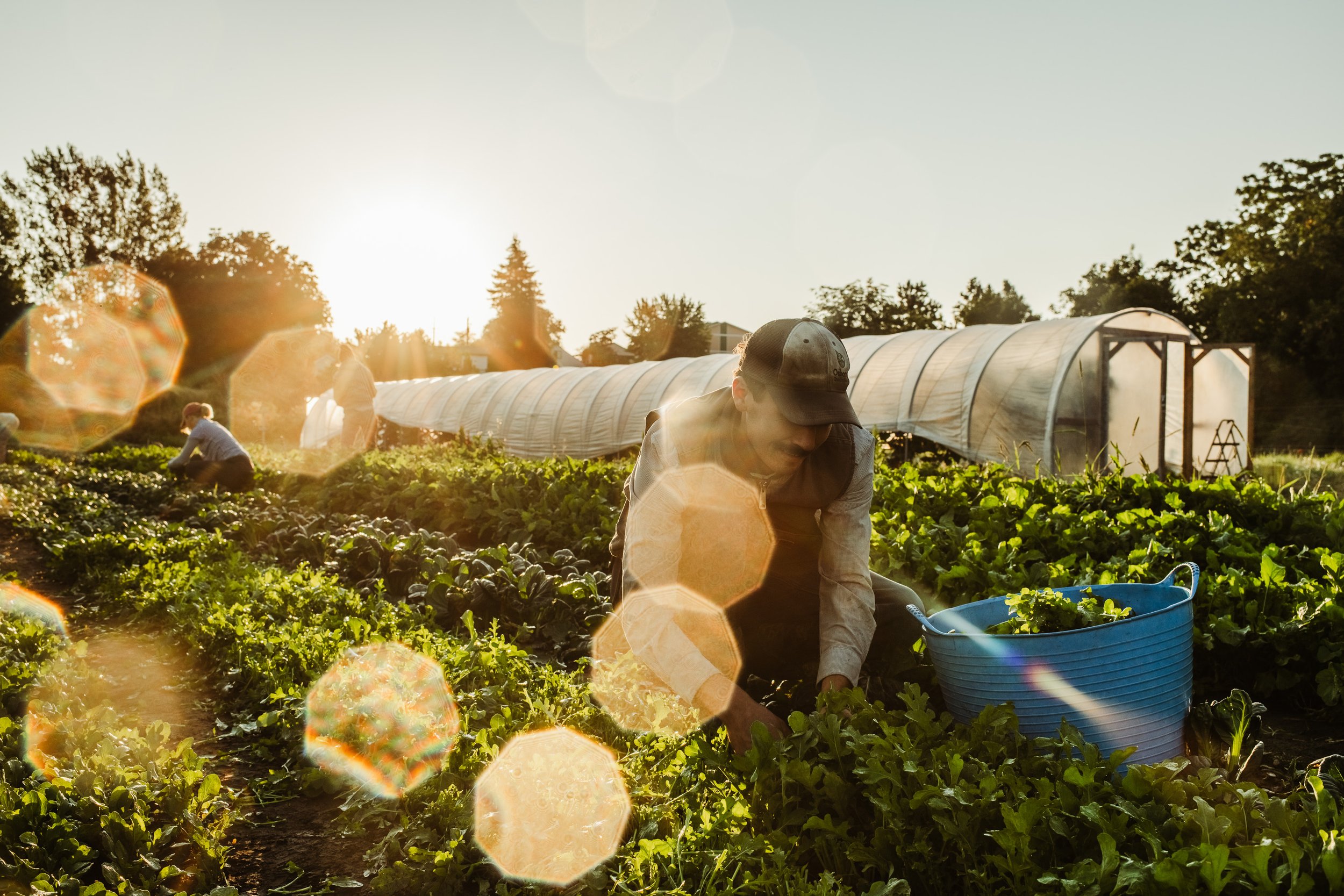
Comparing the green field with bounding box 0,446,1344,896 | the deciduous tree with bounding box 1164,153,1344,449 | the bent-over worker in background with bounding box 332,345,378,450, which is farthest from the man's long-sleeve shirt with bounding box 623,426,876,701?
the deciduous tree with bounding box 1164,153,1344,449

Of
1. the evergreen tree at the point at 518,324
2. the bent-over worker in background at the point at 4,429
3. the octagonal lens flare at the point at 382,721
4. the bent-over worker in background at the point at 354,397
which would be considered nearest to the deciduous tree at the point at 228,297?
the evergreen tree at the point at 518,324

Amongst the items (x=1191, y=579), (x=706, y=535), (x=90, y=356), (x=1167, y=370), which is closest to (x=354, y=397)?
(x=706, y=535)

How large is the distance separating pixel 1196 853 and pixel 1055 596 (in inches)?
33.5

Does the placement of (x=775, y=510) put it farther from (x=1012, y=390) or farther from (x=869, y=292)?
(x=869, y=292)

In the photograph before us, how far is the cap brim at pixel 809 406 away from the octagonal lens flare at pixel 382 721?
4.53 ft

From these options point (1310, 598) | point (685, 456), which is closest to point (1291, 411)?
point (1310, 598)

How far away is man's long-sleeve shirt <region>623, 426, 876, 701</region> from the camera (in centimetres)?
215

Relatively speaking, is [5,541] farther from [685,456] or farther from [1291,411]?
[1291,411]

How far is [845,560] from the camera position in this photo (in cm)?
237

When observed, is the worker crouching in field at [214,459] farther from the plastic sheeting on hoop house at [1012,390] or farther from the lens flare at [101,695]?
the lens flare at [101,695]

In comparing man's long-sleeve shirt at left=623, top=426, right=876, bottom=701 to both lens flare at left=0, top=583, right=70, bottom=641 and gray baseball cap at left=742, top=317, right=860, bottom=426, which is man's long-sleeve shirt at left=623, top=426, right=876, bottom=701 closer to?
gray baseball cap at left=742, top=317, right=860, bottom=426

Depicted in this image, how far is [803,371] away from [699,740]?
978mm

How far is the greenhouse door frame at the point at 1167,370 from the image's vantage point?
10125 millimetres

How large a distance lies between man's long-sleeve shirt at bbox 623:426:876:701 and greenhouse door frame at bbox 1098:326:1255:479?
8646 millimetres
